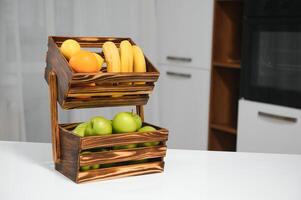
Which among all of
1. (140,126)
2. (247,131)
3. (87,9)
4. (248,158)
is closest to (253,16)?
(247,131)

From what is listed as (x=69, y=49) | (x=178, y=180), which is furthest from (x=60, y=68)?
(x=178, y=180)

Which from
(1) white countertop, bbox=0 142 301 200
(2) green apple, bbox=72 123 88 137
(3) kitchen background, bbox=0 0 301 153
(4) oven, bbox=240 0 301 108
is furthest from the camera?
(3) kitchen background, bbox=0 0 301 153

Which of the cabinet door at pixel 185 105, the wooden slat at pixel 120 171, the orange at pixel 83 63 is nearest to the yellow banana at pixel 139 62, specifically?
the orange at pixel 83 63

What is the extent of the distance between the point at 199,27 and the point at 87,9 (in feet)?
2.41

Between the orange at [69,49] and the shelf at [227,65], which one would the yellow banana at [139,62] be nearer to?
the orange at [69,49]

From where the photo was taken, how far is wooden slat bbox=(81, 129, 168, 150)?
1.16 m

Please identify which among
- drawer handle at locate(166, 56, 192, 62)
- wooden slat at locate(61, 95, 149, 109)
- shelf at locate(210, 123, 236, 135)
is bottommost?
shelf at locate(210, 123, 236, 135)

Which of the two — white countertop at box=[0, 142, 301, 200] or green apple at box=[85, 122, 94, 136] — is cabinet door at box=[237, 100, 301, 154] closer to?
white countertop at box=[0, 142, 301, 200]

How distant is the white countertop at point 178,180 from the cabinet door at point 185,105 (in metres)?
1.63

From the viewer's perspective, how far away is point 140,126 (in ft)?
4.21

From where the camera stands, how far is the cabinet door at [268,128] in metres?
2.55

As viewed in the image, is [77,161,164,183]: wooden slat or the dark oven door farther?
the dark oven door

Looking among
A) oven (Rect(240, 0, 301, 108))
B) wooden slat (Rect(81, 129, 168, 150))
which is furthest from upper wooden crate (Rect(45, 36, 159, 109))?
oven (Rect(240, 0, 301, 108))

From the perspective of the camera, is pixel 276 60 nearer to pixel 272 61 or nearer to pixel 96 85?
pixel 272 61
